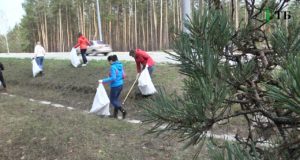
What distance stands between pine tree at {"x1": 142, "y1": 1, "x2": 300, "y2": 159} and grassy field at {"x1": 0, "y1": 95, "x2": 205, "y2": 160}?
4.47m

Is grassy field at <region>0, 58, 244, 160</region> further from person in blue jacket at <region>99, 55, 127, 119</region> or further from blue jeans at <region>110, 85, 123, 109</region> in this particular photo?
→ person in blue jacket at <region>99, 55, 127, 119</region>

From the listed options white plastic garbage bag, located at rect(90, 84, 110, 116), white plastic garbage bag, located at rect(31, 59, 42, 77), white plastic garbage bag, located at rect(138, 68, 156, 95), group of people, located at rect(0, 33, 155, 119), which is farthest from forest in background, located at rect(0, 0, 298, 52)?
white plastic garbage bag, located at rect(90, 84, 110, 116)

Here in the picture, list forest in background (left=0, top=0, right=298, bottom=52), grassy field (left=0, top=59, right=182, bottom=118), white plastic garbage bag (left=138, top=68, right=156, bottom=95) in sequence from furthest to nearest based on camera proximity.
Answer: forest in background (left=0, top=0, right=298, bottom=52), grassy field (left=0, top=59, right=182, bottom=118), white plastic garbage bag (left=138, top=68, right=156, bottom=95)

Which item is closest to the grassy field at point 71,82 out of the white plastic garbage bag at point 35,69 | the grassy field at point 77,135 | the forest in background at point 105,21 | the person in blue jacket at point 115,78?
the grassy field at point 77,135

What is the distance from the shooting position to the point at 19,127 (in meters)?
7.57

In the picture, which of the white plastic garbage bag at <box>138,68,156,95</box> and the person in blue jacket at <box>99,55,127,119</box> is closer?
Result: the person in blue jacket at <box>99,55,127,119</box>

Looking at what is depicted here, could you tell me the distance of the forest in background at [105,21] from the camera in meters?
45.2

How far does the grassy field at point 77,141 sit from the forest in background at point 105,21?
2721cm

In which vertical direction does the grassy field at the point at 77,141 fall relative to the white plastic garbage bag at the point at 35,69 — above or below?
below

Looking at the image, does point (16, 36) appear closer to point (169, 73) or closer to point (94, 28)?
point (94, 28)

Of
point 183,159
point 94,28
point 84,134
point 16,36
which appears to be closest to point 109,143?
point 84,134

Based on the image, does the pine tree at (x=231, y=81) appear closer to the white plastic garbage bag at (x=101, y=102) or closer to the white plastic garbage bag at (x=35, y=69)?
the white plastic garbage bag at (x=101, y=102)

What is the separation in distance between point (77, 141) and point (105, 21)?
46366mm

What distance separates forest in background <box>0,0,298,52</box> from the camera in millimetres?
45238
